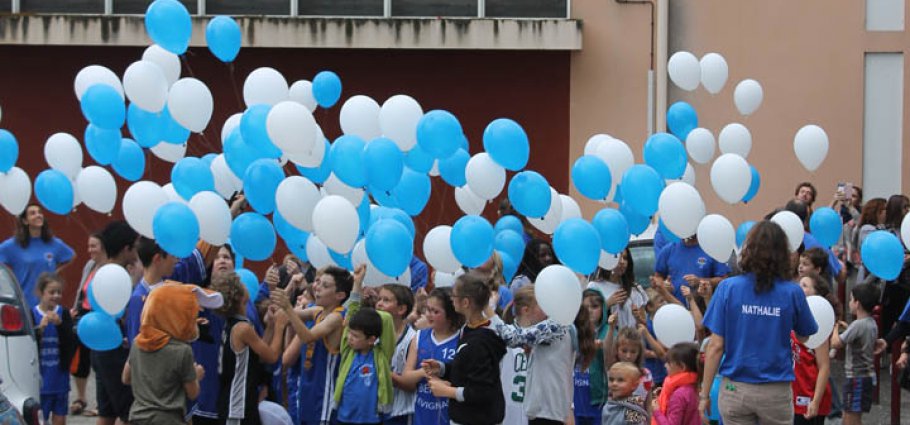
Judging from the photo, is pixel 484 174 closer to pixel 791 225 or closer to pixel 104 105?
pixel 791 225

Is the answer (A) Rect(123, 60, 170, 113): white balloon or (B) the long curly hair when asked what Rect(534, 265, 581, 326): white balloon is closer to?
(B) the long curly hair

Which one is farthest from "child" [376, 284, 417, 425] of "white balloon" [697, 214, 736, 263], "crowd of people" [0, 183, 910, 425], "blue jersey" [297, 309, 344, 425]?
"white balloon" [697, 214, 736, 263]

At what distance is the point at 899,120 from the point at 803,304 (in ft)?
27.1

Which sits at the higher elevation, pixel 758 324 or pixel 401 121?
pixel 401 121

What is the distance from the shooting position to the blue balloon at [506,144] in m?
8.89

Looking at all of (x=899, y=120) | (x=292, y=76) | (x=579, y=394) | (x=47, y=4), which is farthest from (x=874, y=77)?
(x=47, y=4)

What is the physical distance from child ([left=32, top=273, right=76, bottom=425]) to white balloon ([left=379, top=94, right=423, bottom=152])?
2.56m

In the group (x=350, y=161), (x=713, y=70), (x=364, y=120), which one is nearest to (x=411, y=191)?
(x=364, y=120)

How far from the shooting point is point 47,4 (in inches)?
608

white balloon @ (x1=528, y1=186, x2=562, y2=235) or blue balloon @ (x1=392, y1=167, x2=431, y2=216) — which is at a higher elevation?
blue balloon @ (x1=392, y1=167, x2=431, y2=216)

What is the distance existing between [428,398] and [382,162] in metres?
1.46

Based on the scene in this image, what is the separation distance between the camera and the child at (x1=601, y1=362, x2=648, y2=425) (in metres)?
8.02

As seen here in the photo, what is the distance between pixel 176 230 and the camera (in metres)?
8.38

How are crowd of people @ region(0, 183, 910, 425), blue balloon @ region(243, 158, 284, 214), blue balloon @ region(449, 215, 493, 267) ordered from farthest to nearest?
blue balloon @ region(243, 158, 284, 214), blue balloon @ region(449, 215, 493, 267), crowd of people @ region(0, 183, 910, 425)
